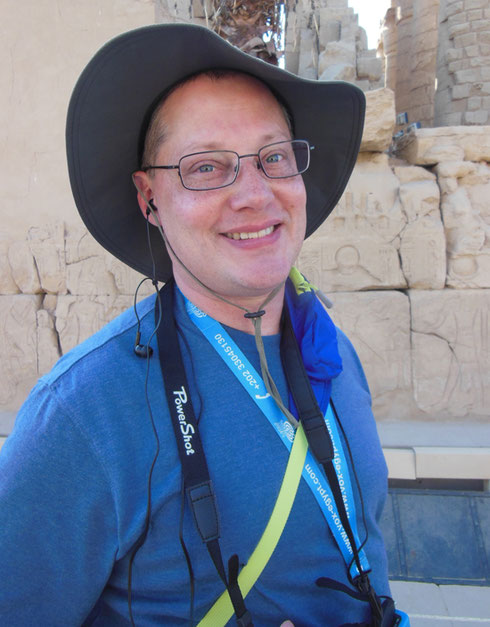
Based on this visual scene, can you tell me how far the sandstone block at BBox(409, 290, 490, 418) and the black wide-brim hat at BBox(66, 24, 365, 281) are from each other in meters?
2.52

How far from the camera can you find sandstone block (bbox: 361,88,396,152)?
3.73m

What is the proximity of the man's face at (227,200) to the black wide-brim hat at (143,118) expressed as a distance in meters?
0.07

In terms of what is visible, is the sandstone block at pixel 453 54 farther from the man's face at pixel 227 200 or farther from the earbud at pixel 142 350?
the earbud at pixel 142 350

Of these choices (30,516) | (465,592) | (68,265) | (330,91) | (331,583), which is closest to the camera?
(30,516)

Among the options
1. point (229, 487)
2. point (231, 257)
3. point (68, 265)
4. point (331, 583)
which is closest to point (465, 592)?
point (331, 583)

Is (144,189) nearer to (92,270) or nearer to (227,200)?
(227,200)

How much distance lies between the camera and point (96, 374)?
3.13ft

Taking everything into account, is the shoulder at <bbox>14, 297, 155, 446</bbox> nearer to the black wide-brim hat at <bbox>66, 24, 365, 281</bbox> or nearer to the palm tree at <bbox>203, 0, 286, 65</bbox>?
the black wide-brim hat at <bbox>66, 24, 365, 281</bbox>

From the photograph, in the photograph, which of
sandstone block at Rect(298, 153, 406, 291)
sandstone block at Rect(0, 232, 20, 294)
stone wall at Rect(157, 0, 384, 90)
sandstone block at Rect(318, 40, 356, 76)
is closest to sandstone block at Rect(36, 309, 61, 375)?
sandstone block at Rect(0, 232, 20, 294)

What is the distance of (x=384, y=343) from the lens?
3.75m

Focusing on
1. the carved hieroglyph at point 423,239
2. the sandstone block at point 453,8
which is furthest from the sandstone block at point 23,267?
the sandstone block at point 453,8

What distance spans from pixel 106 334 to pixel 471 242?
340 cm

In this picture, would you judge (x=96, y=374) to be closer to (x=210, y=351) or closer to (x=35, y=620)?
(x=210, y=351)

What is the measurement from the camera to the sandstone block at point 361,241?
376 cm
